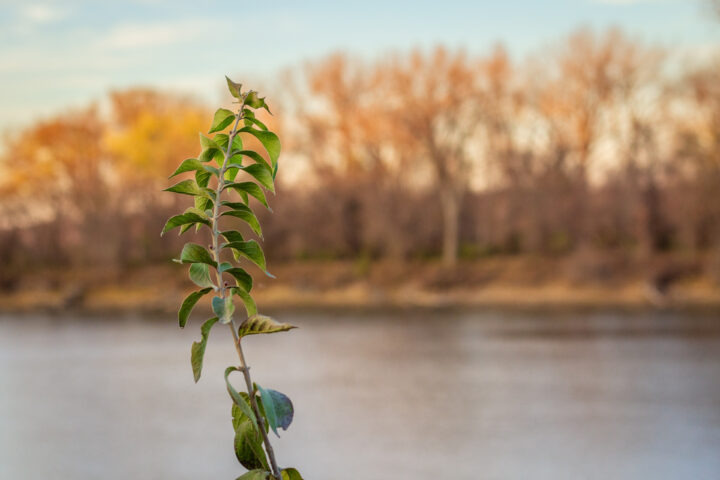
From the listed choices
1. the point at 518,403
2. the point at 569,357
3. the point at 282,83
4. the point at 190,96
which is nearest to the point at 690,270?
the point at 569,357

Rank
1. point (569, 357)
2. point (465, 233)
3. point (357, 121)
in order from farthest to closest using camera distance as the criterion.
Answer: point (357, 121) → point (465, 233) → point (569, 357)

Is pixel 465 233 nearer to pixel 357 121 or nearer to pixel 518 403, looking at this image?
pixel 357 121

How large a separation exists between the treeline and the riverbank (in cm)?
110

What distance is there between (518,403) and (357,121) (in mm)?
29742

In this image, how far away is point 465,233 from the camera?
40531 millimetres

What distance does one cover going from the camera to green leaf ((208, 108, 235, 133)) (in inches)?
54.6

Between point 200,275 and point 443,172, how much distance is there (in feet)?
128

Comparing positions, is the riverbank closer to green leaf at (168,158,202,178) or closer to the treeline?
the treeline

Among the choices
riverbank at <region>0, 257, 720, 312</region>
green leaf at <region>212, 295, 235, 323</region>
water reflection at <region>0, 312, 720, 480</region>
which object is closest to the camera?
green leaf at <region>212, 295, 235, 323</region>

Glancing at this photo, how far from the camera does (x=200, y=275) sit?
4.44ft

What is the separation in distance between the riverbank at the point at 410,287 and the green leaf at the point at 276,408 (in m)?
31.3

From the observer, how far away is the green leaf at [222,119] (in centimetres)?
139

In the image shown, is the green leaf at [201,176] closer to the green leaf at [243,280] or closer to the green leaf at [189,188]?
the green leaf at [189,188]

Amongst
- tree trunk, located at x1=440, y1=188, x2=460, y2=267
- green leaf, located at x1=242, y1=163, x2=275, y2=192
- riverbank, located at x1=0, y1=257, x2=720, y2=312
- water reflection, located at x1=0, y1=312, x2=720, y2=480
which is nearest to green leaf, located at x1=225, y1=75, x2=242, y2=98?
green leaf, located at x1=242, y1=163, x2=275, y2=192
